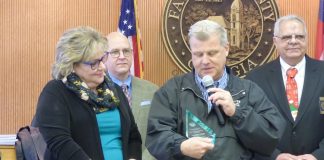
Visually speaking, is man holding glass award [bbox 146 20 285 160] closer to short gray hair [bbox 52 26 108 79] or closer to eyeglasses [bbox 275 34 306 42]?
short gray hair [bbox 52 26 108 79]

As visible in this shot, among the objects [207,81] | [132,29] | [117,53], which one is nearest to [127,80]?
[117,53]

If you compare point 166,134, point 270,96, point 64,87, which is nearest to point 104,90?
point 64,87

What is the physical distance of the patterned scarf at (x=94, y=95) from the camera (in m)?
2.50

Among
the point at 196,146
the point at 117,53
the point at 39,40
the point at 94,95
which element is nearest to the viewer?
the point at 196,146

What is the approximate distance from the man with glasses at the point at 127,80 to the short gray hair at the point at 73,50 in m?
1.13

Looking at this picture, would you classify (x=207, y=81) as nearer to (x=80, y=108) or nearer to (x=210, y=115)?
(x=210, y=115)

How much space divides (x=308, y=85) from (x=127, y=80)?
1.30 meters

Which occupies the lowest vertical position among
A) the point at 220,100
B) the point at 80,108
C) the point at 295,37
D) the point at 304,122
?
the point at 304,122

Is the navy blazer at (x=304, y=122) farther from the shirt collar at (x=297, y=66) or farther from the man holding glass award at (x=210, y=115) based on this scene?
the man holding glass award at (x=210, y=115)

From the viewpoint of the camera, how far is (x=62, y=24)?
4.72 m

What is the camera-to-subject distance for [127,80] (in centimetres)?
374

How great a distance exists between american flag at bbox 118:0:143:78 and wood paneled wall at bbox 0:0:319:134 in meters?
0.19

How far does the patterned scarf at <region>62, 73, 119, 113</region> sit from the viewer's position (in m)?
2.50

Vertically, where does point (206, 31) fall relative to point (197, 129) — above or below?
above
